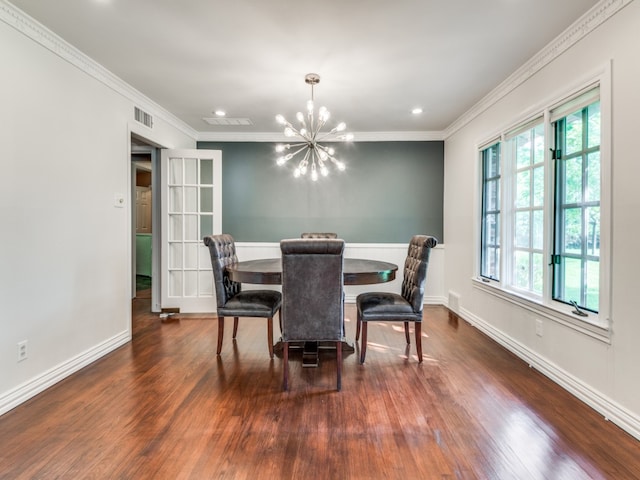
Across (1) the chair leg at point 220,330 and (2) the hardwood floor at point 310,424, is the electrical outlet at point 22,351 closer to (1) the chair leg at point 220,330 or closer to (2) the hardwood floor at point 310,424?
(2) the hardwood floor at point 310,424

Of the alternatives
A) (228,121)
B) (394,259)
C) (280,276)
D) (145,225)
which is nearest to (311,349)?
(280,276)

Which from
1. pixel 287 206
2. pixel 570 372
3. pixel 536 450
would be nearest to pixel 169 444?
pixel 536 450

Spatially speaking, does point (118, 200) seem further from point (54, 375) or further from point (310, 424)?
point (310, 424)

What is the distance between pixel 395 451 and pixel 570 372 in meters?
1.50

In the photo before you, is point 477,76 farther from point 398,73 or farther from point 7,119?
point 7,119

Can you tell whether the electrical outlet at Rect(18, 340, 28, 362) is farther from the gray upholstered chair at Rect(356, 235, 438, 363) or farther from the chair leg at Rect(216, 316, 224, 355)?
the gray upholstered chair at Rect(356, 235, 438, 363)

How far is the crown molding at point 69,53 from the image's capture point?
6.83 ft

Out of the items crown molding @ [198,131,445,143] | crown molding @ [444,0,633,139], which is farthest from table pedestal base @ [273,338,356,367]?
crown molding @ [198,131,445,143]

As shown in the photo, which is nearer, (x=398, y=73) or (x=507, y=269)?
(x=398, y=73)

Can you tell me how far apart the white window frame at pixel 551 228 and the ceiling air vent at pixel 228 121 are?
2.93 meters

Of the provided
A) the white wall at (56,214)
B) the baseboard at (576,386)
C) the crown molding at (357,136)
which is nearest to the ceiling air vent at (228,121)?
the crown molding at (357,136)

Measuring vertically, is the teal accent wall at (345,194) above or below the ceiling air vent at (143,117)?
below

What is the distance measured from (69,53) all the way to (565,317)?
4.20 metres

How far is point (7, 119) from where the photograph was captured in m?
2.05
